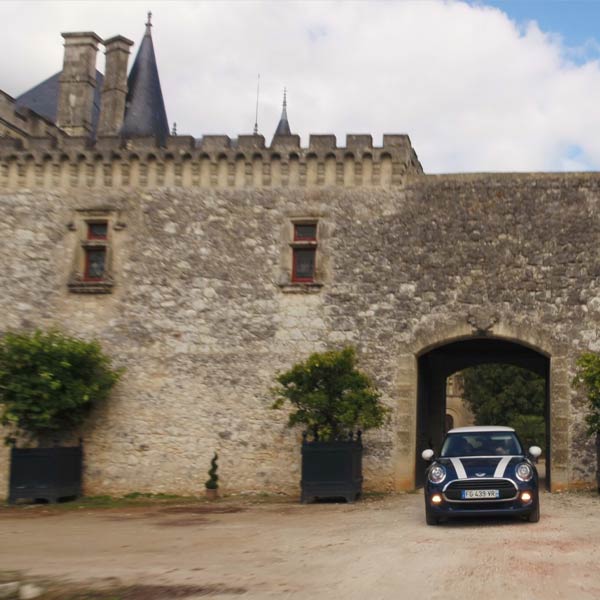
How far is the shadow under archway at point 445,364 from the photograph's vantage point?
17.2m

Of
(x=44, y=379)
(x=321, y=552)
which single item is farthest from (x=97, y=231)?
(x=321, y=552)

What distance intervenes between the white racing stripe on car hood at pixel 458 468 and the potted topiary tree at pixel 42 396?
23.0 feet

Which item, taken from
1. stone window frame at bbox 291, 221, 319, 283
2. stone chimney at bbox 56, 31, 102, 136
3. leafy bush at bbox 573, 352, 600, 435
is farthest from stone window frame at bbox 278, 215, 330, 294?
stone chimney at bbox 56, 31, 102, 136

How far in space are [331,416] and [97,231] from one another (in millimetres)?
6302

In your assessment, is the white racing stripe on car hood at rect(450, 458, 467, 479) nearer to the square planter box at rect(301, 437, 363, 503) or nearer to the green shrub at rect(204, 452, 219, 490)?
the square planter box at rect(301, 437, 363, 503)

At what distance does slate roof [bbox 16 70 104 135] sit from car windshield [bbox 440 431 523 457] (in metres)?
17.3

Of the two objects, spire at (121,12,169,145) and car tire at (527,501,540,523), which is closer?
car tire at (527,501,540,523)

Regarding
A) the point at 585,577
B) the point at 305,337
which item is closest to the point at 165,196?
the point at 305,337

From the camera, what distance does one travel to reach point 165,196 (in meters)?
17.0

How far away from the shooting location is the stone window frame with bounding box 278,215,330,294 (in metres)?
16.0

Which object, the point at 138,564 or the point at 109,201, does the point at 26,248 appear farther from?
the point at 138,564

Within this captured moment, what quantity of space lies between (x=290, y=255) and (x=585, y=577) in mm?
9974

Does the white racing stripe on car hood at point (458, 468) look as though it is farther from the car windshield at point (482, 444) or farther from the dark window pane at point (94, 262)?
the dark window pane at point (94, 262)

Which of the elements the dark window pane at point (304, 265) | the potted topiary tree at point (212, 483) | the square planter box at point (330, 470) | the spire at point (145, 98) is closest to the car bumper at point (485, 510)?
the square planter box at point (330, 470)
